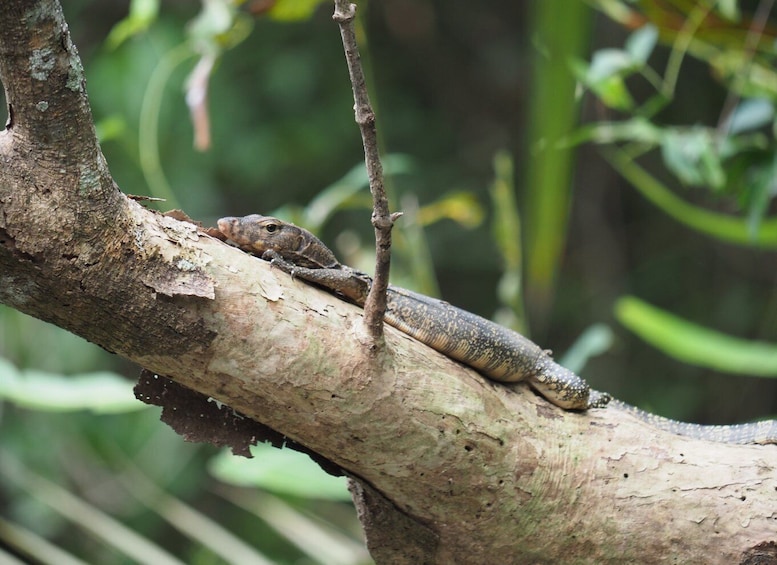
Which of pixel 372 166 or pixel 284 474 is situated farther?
pixel 284 474

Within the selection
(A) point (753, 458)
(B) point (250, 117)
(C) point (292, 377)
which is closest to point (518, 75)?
(B) point (250, 117)

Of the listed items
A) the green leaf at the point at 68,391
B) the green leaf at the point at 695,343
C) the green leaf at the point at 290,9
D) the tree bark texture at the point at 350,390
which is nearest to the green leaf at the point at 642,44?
the green leaf at the point at 695,343

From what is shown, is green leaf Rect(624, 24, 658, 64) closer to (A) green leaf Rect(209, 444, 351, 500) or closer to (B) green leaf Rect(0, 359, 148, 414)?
(A) green leaf Rect(209, 444, 351, 500)

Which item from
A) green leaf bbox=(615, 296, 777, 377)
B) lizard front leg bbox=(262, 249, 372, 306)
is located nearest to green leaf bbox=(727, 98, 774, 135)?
green leaf bbox=(615, 296, 777, 377)

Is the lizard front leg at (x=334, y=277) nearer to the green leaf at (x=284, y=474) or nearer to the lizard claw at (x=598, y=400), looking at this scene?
the lizard claw at (x=598, y=400)

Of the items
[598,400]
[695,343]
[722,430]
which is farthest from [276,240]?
[695,343]

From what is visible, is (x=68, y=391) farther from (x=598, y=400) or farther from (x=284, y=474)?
(x=598, y=400)
